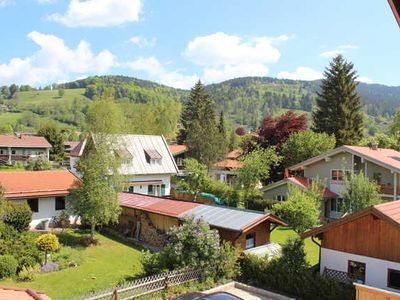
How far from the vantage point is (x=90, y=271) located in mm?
19266

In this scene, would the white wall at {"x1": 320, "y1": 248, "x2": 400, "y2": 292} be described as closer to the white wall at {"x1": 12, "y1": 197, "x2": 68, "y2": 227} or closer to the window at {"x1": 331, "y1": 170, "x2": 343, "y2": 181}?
the white wall at {"x1": 12, "y1": 197, "x2": 68, "y2": 227}

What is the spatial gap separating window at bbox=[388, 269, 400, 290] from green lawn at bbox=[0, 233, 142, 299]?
440 inches

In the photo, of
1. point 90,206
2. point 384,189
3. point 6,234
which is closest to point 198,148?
point 384,189

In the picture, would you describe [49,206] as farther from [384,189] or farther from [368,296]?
[384,189]

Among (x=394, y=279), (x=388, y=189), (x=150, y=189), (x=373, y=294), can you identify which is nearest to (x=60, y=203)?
(x=150, y=189)

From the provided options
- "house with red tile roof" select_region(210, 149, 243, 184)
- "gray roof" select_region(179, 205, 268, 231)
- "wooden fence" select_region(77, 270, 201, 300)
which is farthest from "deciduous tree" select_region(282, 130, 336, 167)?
"wooden fence" select_region(77, 270, 201, 300)

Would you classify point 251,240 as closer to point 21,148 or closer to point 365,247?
point 365,247

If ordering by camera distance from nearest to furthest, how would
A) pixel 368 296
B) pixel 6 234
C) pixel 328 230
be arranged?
pixel 368 296 < pixel 328 230 < pixel 6 234

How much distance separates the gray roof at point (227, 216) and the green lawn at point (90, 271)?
4.06 metres

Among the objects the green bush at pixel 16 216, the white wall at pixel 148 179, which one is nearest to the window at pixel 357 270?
the green bush at pixel 16 216

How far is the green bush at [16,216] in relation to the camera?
74.1 feet

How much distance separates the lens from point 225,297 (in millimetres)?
12977

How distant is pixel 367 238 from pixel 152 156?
2744 cm

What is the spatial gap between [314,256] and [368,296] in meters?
10.5
